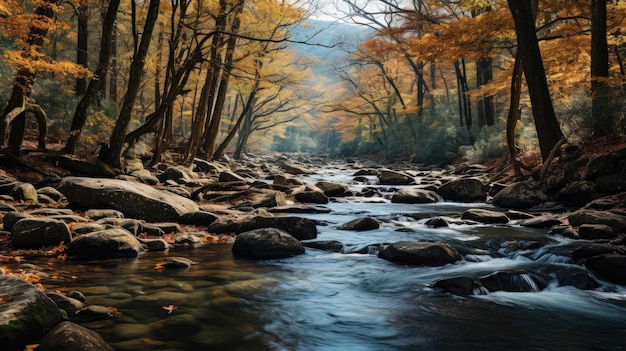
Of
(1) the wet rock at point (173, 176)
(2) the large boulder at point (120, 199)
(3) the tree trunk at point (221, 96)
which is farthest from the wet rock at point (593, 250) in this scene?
(3) the tree trunk at point (221, 96)

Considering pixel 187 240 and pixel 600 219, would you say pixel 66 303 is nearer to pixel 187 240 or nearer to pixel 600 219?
pixel 187 240

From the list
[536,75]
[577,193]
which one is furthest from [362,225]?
[536,75]

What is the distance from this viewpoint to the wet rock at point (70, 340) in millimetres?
2682

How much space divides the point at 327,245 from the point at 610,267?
11.0ft

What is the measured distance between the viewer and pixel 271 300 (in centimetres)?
436

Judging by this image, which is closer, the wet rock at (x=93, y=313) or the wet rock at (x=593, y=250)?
the wet rock at (x=93, y=313)

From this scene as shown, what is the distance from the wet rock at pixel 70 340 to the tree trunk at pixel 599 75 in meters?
11.1

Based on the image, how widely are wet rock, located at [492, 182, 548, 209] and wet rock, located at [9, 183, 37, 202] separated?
924 centimetres

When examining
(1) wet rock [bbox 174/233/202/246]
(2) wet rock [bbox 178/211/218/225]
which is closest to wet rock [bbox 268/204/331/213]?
(2) wet rock [bbox 178/211/218/225]

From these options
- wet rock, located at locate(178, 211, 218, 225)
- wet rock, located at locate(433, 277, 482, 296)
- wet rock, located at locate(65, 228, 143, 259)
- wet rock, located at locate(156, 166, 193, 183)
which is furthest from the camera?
wet rock, located at locate(156, 166, 193, 183)

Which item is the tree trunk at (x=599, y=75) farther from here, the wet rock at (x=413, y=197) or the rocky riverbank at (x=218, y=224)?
the wet rock at (x=413, y=197)

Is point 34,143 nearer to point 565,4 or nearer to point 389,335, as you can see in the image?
point 389,335

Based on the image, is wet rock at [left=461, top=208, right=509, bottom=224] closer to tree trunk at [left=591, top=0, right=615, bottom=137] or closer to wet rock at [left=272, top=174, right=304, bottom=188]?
tree trunk at [left=591, top=0, right=615, bottom=137]

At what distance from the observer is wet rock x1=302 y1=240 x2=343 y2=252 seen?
6.57m
